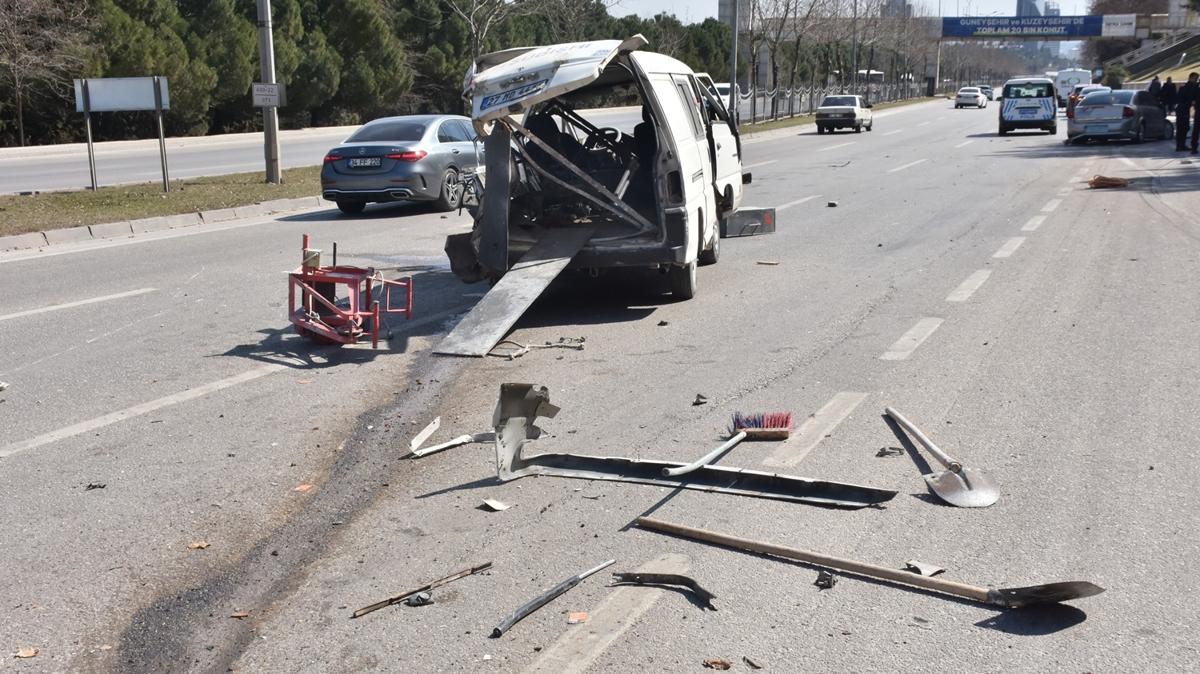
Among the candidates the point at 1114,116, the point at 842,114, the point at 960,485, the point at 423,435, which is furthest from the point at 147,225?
the point at 842,114

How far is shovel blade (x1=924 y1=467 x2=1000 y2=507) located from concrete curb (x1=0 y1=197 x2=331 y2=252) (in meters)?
12.3

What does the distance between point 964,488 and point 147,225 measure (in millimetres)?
13646

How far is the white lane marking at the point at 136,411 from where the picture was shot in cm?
633

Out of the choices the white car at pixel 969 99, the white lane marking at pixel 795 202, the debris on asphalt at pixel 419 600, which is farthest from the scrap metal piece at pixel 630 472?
the white car at pixel 969 99

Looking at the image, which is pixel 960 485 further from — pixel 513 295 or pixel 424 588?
pixel 513 295

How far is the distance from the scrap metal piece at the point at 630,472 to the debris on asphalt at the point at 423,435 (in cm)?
64

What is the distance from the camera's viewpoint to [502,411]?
18.6ft

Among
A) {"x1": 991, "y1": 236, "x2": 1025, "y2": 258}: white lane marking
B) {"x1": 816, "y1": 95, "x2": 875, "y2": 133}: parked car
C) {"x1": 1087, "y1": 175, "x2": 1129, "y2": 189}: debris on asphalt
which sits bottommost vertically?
{"x1": 991, "y1": 236, "x2": 1025, "y2": 258}: white lane marking

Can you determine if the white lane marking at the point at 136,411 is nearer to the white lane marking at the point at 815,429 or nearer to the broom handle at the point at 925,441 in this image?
the white lane marking at the point at 815,429

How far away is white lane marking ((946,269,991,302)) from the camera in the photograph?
10.2m

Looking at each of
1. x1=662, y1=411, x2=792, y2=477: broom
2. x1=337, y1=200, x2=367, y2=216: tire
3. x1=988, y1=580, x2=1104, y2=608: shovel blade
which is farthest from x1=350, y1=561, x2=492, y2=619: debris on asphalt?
x1=337, y1=200, x2=367, y2=216: tire

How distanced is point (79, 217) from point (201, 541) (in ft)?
42.7

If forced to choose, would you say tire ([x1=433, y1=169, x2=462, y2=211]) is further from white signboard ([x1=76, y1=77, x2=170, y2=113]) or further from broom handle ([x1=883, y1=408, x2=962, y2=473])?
broom handle ([x1=883, y1=408, x2=962, y2=473])

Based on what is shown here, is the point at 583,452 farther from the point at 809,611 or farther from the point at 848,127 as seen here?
the point at 848,127
